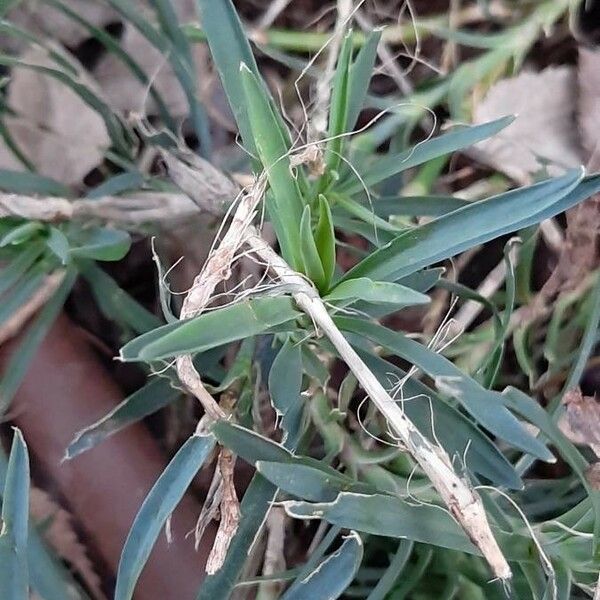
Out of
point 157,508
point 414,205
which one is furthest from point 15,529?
point 414,205

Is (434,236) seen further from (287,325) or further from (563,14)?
(563,14)

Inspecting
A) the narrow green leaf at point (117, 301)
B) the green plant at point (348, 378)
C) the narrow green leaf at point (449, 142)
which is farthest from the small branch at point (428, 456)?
the narrow green leaf at point (117, 301)

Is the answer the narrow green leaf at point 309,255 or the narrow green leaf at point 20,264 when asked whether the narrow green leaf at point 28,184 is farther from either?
the narrow green leaf at point 309,255

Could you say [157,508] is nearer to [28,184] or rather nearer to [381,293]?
[381,293]

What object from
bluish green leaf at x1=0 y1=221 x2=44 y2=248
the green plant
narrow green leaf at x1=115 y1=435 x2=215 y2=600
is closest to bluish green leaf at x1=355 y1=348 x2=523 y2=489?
the green plant

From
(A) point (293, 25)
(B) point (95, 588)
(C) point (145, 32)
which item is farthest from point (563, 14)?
(B) point (95, 588)

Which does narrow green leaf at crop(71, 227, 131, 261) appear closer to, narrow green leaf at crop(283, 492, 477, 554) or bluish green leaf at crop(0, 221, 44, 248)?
bluish green leaf at crop(0, 221, 44, 248)
